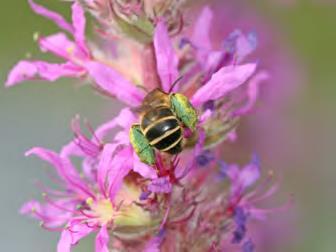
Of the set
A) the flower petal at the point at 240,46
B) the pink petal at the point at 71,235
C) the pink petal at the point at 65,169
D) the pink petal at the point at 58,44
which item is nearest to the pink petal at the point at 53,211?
the pink petal at the point at 65,169

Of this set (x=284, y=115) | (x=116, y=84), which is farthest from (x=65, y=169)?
(x=284, y=115)

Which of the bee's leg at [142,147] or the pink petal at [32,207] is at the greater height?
the pink petal at [32,207]

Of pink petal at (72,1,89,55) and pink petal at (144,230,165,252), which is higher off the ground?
pink petal at (72,1,89,55)

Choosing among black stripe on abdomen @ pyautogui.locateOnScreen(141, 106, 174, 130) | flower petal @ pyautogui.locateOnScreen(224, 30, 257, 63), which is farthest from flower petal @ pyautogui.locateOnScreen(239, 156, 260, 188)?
black stripe on abdomen @ pyautogui.locateOnScreen(141, 106, 174, 130)

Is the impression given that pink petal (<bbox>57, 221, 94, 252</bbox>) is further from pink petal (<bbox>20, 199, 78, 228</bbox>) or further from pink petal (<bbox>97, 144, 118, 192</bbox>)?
pink petal (<bbox>20, 199, 78, 228</bbox>)

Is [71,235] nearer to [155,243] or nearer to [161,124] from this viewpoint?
[155,243]

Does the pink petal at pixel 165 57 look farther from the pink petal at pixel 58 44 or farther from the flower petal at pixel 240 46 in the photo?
the pink petal at pixel 58 44
